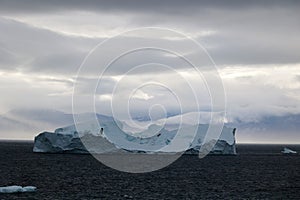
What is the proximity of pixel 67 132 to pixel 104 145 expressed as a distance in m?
6.39

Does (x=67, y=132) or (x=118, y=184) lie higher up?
(x=67, y=132)

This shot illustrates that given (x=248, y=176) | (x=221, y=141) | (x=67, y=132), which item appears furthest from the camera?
(x=221, y=141)

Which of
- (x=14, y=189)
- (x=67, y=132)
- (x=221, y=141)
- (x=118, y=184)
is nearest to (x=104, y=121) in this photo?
(x=67, y=132)

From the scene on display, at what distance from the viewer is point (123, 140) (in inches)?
3942

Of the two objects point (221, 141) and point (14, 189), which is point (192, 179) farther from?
point (221, 141)

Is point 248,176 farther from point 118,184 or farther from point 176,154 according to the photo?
point 176,154

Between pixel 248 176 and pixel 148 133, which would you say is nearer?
pixel 248 176

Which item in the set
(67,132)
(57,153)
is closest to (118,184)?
(67,132)

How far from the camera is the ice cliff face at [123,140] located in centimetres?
8606

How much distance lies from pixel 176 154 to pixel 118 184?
62.9 meters

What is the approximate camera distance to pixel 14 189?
36.4 meters

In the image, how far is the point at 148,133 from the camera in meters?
104

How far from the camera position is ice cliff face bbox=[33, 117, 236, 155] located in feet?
282

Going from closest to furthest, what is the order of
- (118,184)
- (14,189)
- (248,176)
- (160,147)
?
1. (14,189)
2. (118,184)
3. (248,176)
4. (160,147)
